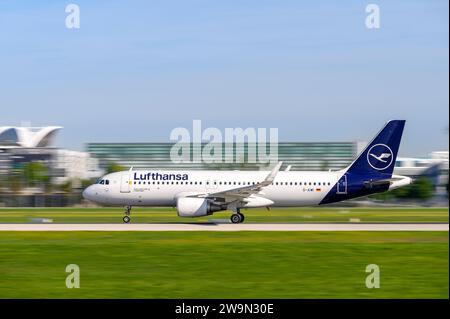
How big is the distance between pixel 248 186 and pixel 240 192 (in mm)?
644

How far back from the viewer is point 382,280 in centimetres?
2150

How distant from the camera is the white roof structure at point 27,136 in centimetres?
18088

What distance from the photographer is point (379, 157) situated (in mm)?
52312

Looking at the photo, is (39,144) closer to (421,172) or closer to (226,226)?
(421,172)

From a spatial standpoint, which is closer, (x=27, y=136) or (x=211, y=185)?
A: (x=211, y=185)

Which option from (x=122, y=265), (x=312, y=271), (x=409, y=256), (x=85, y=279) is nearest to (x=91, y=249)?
(x=122, y=265)

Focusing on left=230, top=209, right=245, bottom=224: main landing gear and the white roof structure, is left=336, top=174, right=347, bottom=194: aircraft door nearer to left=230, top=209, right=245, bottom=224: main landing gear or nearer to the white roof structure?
left=230, top=209, right=245, bottom=224: main landing gear

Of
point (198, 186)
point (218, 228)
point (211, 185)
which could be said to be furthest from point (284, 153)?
point (218, 228)

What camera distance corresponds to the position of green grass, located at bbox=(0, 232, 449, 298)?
19.7 m

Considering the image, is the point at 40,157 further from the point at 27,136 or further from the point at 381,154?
the point at 381,154

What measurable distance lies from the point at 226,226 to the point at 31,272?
71.4 feet

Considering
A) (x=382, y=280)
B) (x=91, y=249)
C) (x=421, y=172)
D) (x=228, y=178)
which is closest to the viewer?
(x=382, y=280)

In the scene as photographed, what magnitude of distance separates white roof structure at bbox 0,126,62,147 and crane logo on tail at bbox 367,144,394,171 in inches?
5412

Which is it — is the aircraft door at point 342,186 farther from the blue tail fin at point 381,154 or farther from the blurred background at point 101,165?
the blurred background at point 101,165
